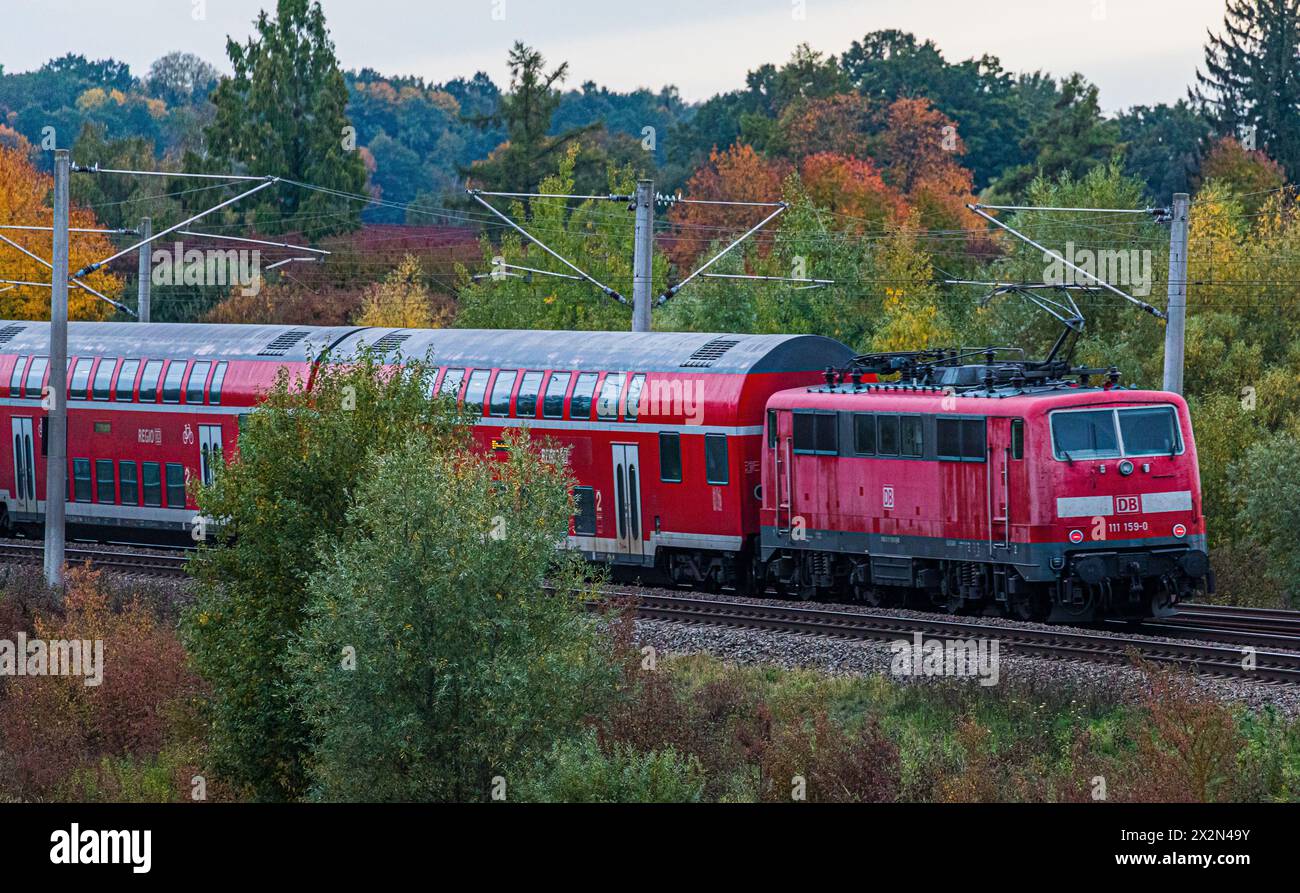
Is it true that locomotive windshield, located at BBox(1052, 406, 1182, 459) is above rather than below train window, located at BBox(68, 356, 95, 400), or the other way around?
below

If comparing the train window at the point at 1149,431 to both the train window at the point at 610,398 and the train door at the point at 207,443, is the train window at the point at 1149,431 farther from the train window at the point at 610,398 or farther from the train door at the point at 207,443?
the train door at the point at 207,443

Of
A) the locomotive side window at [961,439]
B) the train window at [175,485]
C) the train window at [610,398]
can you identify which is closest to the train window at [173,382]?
the train window at [175,485]

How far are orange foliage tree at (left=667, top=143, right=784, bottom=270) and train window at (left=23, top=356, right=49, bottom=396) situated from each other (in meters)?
44.4

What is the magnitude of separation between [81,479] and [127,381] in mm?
2710

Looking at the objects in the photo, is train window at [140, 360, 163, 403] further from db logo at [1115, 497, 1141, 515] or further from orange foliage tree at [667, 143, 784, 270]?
orange foliage tree at [667, 143, 784, 270]

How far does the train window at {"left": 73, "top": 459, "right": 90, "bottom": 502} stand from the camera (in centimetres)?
4106

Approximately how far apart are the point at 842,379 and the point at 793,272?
114ft

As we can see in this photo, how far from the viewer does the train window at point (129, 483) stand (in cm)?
4009

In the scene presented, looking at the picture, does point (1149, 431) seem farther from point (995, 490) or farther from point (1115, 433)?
point (995, 490)

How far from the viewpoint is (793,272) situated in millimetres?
64938

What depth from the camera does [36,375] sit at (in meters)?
41.2

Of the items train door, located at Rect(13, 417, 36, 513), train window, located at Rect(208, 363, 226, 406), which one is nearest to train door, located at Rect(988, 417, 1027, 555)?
train window, located at Rect(208, 363, 226, 406)

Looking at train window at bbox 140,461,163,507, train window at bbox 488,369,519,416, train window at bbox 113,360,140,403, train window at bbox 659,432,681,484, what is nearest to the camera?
train window at bbox 659,432,681,484
